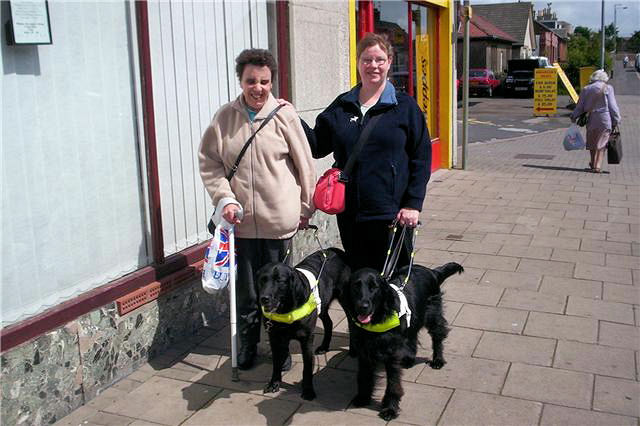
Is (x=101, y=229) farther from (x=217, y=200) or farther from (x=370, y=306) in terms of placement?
(x=370, y=306)

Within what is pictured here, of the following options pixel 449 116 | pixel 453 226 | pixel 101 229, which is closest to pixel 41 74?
pixel 101 229

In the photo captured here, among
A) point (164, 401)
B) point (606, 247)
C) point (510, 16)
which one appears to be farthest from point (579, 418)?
point (510, 16)

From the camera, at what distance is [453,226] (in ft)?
25.3

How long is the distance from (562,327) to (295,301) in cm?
220

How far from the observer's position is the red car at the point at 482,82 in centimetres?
3656

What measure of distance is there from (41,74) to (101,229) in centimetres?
99

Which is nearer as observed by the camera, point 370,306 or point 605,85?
point 370,306

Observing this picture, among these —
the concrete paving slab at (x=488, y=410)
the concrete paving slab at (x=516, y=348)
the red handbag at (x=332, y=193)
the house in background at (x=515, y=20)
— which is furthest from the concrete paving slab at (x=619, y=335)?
the house in background at (x=515, y=20)

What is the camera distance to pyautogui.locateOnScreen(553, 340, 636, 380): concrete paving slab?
158 inches

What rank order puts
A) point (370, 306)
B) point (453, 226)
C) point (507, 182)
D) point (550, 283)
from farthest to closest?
point (507, 182), point (453, 226), point (550, 283), point (370, 306)

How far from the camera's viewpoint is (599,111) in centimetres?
1103

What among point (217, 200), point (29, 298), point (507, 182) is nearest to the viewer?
point (29, 298)

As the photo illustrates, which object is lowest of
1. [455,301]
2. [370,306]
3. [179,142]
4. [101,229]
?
[455,301]

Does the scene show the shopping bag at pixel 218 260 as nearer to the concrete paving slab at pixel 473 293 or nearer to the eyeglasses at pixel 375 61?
the eyeglasses at pixel 375 61
